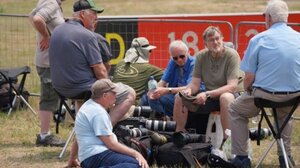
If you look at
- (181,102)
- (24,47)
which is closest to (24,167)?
(181,102)

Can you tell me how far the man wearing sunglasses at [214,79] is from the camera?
837 cm

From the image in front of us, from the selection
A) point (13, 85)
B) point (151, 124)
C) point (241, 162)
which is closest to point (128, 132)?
point (151, 124)

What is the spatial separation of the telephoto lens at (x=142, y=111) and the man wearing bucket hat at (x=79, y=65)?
103cm

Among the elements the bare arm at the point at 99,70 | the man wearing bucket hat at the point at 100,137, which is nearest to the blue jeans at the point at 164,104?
the bare arm at the point at 99,70

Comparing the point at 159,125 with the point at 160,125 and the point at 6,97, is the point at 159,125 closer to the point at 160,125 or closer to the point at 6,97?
the point at 160,125

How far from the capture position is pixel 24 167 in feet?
26.9

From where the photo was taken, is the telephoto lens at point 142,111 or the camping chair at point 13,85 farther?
the camping chair at point 13,85

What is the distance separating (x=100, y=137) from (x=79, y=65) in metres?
1.39

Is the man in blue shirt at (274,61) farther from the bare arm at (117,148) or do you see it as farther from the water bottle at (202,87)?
the bare arm at (117,148)

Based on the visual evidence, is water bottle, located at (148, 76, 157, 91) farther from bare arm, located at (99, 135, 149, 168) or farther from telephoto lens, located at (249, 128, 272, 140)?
bare arm, located at (99, 135, 149, 168)

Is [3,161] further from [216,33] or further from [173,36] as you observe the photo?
[173,36]

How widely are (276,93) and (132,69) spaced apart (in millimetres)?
2670

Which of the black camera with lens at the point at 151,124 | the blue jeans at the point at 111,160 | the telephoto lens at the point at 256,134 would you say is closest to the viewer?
the blue jeans at the point at 111,160

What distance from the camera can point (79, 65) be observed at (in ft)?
26.3
